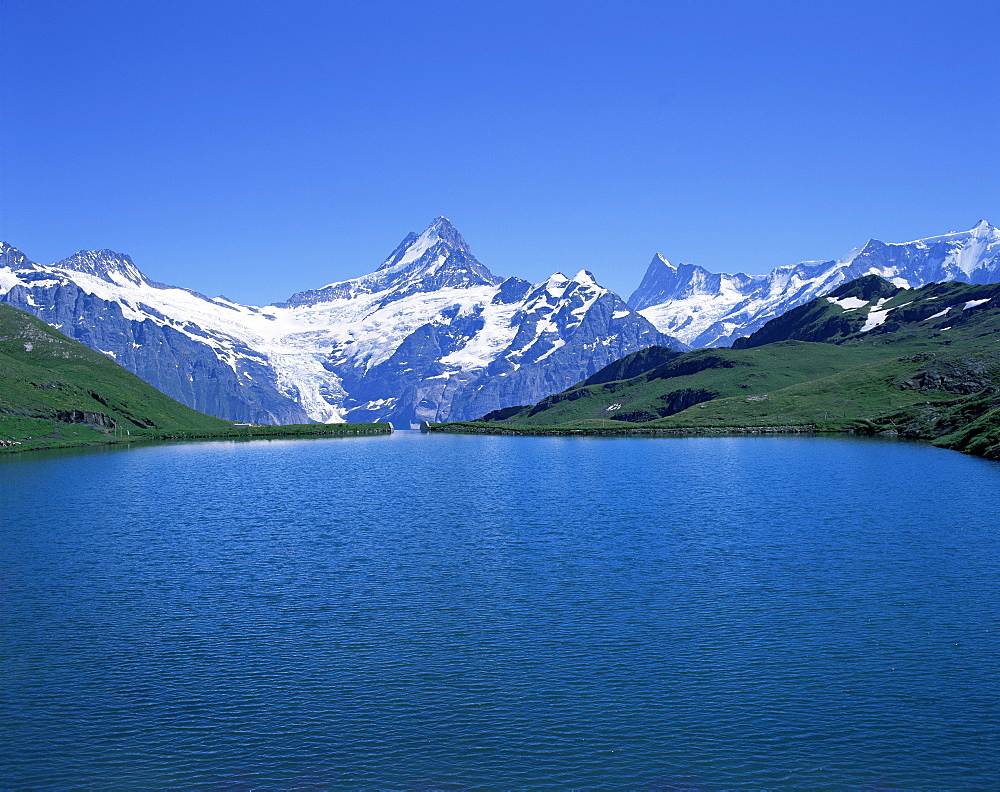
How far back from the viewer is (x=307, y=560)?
6962 centimetres

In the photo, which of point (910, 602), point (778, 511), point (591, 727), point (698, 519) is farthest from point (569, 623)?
point (778, 511)

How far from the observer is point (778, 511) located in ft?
313

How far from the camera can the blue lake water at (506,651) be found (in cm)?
3253

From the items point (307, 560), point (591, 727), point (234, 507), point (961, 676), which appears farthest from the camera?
point (234, 507)

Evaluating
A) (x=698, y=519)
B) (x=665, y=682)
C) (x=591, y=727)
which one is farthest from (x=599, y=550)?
(x=591, y=727)

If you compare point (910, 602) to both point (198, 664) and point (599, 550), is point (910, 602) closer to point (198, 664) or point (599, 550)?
point (599, 550)

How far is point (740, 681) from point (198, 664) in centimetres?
2737

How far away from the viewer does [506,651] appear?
45.2m

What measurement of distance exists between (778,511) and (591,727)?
66074 millimetres

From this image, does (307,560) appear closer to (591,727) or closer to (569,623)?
(569,623)

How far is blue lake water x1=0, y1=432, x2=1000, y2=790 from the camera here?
32.5 m

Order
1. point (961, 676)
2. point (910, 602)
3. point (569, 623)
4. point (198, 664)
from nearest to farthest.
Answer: point (961, 676)
point (198, 664)
point (569, 623)
point (910, 602)

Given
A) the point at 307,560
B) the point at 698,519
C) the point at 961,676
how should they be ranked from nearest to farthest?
1. the point at 961,676
2. the point at 307,560
3. the point at 698,519

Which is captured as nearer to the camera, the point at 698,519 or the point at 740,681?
the point at 740,681
